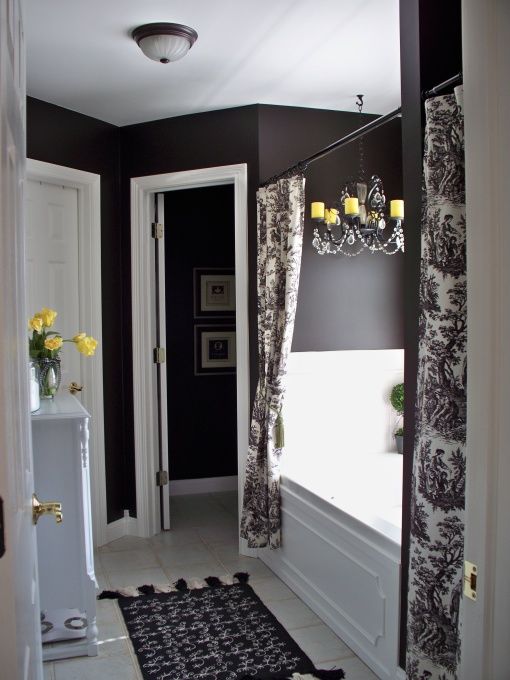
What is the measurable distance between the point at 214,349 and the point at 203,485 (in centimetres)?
115

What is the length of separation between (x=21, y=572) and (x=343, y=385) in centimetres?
340

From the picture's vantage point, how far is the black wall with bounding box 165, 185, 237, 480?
18.0 feet

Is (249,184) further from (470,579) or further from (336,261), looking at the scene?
(470,579)

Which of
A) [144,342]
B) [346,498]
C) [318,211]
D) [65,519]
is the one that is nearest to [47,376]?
[65,519]

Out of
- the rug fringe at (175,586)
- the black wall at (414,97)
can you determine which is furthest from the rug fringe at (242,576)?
the black wall at (414,97)

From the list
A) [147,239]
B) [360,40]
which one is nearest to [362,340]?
[147,239]

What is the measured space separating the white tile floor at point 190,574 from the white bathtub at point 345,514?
0.28 feet

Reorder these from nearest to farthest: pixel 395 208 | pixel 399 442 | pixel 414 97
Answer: pixel 414 97
pixel 395 208
pixel 399 442

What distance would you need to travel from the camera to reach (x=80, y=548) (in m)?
2.89

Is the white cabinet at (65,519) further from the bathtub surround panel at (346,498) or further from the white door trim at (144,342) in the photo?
the white door trim at (144,342)

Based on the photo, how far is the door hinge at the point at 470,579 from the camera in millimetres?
1104

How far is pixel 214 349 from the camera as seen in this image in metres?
5.63

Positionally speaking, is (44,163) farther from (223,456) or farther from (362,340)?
(223,456)

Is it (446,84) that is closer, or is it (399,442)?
(446,84)
